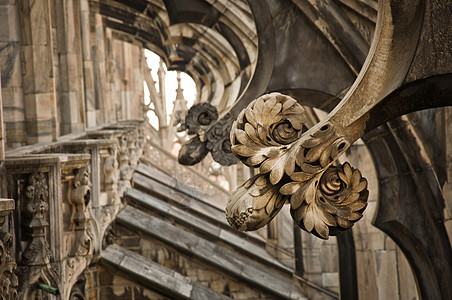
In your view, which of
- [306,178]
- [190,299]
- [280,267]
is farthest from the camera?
[280,267]

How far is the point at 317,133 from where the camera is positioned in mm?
1301

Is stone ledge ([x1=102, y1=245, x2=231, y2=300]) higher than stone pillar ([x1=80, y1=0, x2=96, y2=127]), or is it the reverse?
stone pillar ([x1=80, y1=0, x2=96, y2=127])

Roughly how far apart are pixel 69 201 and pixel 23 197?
99cm

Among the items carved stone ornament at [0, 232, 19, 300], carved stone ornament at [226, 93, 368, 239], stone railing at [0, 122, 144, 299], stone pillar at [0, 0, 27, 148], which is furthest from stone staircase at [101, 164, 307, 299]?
carved stone ornament at [226, 93, 368, 239]

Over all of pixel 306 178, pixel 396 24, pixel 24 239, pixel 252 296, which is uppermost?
pixel 396 24

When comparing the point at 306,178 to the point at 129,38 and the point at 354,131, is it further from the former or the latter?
the point at 129,38

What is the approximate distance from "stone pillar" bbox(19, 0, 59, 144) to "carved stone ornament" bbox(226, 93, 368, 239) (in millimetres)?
5997

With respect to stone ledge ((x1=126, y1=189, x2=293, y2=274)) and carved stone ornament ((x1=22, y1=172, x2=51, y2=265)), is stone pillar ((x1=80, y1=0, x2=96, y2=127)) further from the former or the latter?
carved stone ornament ((x1=22, y1=172, x2=51, y2=265))

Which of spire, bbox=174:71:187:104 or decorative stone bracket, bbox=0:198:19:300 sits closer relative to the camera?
decorative stone bracket, bbox=0:198:19:300

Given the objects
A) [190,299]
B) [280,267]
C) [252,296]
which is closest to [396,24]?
[190,299]

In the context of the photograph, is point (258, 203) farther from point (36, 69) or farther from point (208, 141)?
point (36, 69)

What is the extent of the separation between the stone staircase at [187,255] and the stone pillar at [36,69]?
1238 millimetres

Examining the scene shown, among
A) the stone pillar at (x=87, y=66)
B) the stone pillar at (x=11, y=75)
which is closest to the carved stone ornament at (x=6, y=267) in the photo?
the stone pillar at (x=11, y=75)

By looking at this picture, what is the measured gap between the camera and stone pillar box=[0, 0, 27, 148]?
6672 mm
